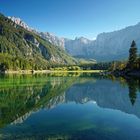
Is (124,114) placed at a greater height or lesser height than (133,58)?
lesser

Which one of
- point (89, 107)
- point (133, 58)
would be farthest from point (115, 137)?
point (133, 58)

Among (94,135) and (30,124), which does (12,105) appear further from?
(94,135)

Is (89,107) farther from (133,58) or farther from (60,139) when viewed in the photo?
(133,58)

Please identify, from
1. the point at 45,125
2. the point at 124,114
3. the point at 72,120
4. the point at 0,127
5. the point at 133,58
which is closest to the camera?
the point at 0,127

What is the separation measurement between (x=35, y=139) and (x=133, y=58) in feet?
467

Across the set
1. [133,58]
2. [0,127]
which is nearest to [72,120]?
[0,127]

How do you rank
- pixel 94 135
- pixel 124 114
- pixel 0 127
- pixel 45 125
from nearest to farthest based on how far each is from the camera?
pixel 94 135 < pixel 0 127 < pixel 45 125 < pixel 124 114

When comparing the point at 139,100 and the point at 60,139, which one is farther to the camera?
the point at 139,100

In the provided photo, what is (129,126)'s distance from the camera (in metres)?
36.7

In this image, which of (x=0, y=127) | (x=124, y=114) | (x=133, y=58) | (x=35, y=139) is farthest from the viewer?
(x=133, y=58)

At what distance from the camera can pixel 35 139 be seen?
94.5 feet

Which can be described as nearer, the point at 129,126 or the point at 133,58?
the point at 129,126

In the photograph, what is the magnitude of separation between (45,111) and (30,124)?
1204 centimetres

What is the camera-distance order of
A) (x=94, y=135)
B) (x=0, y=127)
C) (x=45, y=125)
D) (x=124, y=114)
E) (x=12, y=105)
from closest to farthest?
1. (x=94, y=135)
2. (x=0, y=127)
3. (x=45, y=125)
4. (x=124, y=114)
5. (x=12, y=105)
